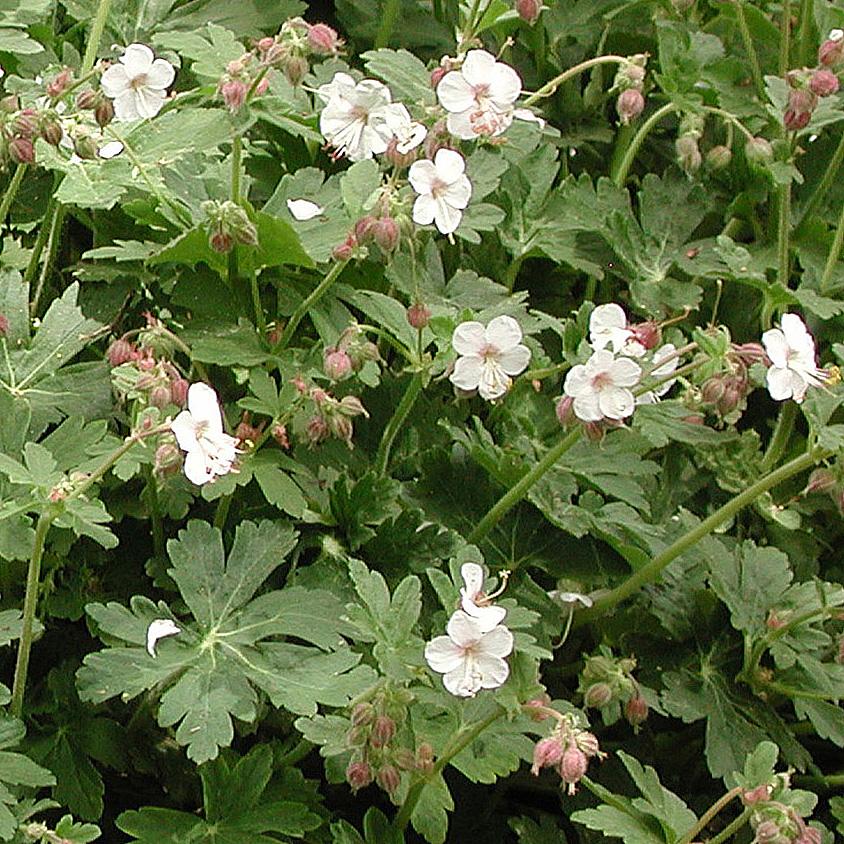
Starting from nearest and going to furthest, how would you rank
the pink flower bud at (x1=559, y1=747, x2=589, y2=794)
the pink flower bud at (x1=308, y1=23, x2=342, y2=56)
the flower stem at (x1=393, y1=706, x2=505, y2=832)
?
the pink flower bud at (x1=559, y1=747, x2=589, y2=794), the flower stem at (x1=393, y1=706, x2=505, y2=832), the pink flower bud at (x1=308, y1=23, x2=342, y2=56)

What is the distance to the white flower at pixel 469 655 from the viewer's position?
133 cm

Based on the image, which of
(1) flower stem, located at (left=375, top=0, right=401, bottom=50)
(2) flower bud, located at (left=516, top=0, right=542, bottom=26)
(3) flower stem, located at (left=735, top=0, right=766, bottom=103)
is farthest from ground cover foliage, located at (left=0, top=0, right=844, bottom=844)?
(1) flower stem, located at (left=375, top=0, right=401, bottom=50)

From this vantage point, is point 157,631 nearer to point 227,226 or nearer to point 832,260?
point 227,226

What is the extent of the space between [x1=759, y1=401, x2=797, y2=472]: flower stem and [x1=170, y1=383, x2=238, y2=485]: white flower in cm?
94

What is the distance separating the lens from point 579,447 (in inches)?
72.1

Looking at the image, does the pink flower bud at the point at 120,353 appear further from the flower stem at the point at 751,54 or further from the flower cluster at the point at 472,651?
the flower stem at the point at 751,54

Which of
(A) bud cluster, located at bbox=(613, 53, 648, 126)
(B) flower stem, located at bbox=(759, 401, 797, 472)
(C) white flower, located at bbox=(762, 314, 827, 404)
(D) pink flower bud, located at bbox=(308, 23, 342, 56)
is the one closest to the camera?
(C) white flower, located at bbox=(762, 314, 827, 404)

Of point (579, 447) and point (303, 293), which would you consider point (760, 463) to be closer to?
point (579, 447)

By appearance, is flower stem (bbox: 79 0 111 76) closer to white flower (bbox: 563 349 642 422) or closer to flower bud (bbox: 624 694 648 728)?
white flower (bbox: 563 349 642 422)

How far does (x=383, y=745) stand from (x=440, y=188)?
0.63 meters

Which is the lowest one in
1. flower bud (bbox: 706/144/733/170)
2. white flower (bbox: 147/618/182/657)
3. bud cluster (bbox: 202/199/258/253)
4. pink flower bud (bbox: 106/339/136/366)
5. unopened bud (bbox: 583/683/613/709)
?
unopened bud (bbox: 583/683/613/709)

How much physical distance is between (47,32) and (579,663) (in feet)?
4.05

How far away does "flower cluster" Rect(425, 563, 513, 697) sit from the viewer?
133 cm

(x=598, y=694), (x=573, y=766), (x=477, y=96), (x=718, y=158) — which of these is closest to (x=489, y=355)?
(x=477, y=96)
